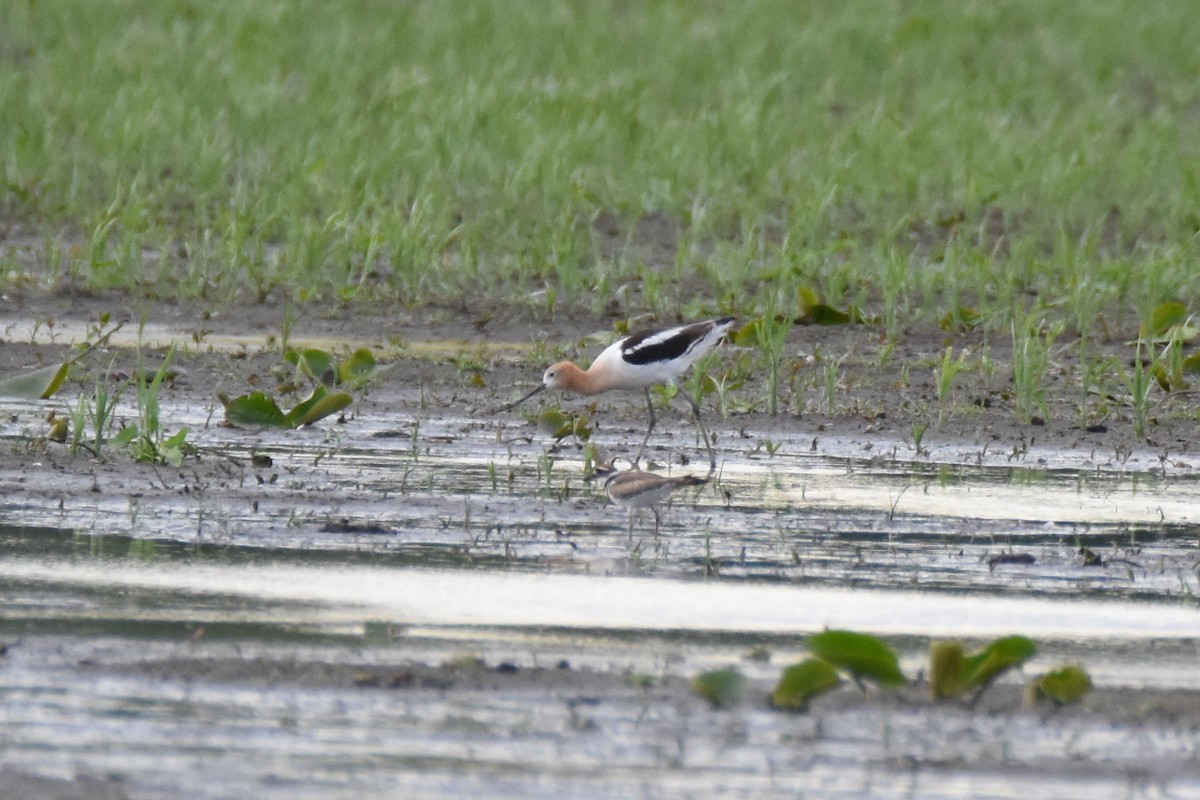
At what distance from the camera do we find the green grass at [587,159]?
11461mm

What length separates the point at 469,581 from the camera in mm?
6125

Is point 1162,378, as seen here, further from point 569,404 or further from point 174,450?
point 174,450

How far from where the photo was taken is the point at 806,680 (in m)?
4.83

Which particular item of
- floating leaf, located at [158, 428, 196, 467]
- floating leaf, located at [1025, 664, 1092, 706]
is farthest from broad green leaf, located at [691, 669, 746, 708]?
floating leaf, located at [158, 428, 196, 467]

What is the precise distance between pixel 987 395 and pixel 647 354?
5.13 ft

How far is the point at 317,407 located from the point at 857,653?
408 centimetres

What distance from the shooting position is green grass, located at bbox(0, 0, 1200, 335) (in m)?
11.5

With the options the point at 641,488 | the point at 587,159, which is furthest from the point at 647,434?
the point at 587,159

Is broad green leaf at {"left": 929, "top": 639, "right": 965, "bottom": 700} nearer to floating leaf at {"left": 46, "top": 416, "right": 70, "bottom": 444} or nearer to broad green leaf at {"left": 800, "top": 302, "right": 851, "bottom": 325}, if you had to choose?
floating leaf at {"left": 46, "top": 416, "right": 70, "bottom": 444}

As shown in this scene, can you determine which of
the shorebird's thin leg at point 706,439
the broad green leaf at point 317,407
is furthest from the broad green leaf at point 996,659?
the broad green leaf at point 317,407

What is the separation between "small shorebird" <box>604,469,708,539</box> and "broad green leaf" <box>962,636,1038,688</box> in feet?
7.22

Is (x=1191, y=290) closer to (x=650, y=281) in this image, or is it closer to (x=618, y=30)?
(x=650, y=281)

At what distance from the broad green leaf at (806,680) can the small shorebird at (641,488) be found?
218cm

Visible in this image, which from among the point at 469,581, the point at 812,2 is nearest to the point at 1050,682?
the point at 469,581
